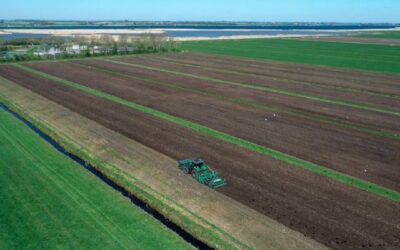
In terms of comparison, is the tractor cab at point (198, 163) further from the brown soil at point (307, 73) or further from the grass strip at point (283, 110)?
the brown soil at point (307, 73)

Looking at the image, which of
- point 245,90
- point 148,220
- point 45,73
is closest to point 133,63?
point 45,73

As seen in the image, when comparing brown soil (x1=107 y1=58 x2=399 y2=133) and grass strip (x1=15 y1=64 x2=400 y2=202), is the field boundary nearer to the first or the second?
grass strip (x1=15 y1=64 x2=400 y2=202)

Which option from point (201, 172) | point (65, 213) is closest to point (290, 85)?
point (201, 172)

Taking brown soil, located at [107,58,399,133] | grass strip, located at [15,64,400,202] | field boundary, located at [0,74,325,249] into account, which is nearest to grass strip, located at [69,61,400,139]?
brown soil, located at [107,58,399,133]

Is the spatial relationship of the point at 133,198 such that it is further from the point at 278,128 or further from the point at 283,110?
the point at 283,110

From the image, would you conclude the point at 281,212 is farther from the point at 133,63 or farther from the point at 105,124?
the point at 133,63
